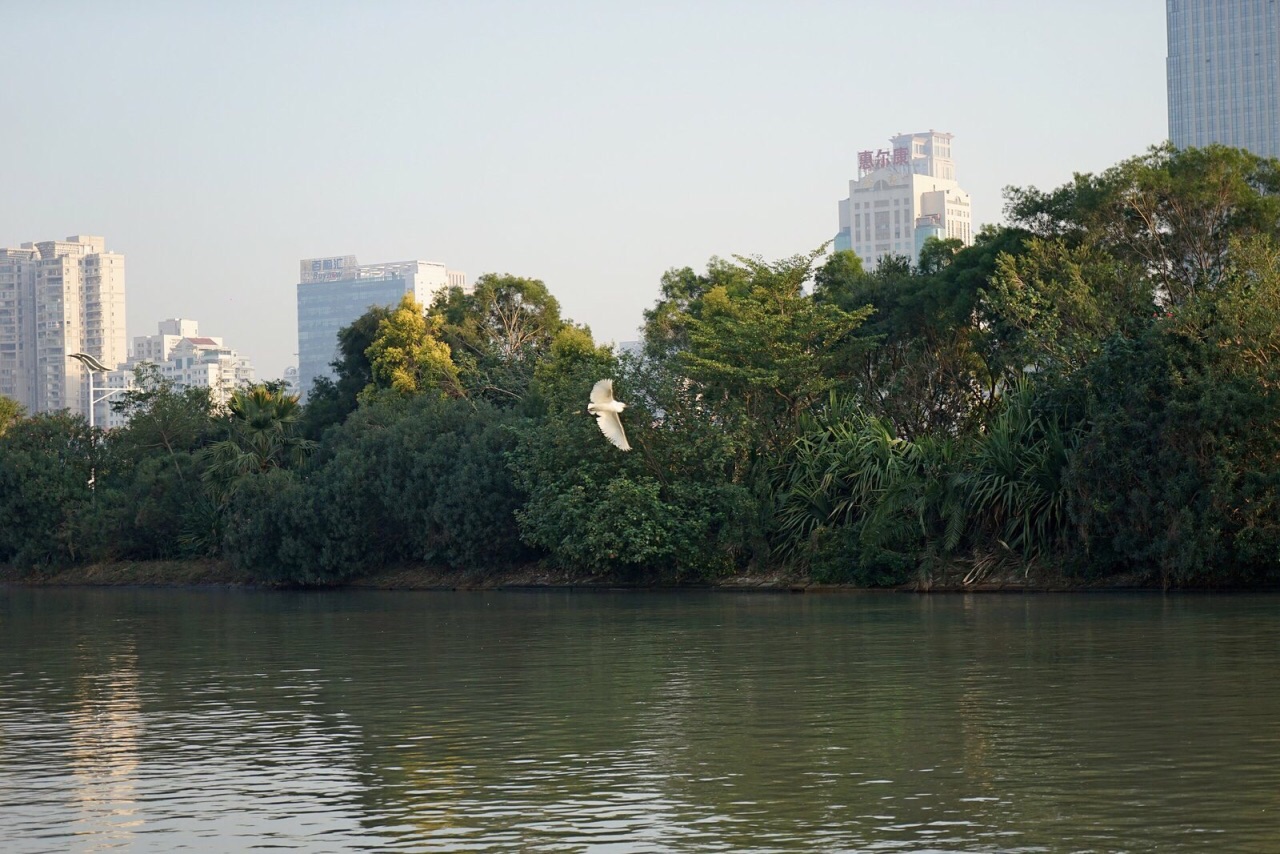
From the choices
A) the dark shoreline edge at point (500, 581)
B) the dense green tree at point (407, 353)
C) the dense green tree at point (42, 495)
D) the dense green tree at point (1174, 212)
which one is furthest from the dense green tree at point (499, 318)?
the dense green tree at point (1174, 212)

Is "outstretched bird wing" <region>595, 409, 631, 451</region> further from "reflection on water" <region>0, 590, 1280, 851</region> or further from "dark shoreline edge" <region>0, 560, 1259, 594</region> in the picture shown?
"dark shoreline edge" <region>0, 560, 1259, 594</region>

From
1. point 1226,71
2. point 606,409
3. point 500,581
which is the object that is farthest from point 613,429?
point 1226,71

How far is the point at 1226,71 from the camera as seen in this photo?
606 feet

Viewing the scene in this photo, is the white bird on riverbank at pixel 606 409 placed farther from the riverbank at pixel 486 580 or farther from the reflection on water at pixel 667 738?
the riverbank at pixel 486 580

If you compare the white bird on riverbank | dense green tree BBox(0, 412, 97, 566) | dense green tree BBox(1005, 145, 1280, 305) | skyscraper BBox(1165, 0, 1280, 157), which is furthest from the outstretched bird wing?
skyscraper BBox(1165, 0, 1280, 157)

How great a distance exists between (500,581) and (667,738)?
29.5 m

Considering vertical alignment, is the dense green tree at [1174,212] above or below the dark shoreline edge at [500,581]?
above

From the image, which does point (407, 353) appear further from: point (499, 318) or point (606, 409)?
point (606, 409)

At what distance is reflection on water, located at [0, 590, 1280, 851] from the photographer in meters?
10.6

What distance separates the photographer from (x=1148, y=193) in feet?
129

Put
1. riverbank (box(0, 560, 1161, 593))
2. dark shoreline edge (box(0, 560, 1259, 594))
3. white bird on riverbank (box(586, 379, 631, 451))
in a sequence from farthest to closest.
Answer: riverbank (box(0, 560, 1161, 593)) < dark shoreline edge (box(0, 560, 1259, 594)) < white bird on riverbank (box(586, 379, 631, 451))

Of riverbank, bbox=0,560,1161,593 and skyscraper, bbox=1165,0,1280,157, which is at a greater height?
skyscraper, bbox=1165,0,1280,157

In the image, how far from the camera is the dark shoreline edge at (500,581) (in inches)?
1341

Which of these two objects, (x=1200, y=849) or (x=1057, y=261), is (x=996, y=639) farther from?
(x=1057, y=261)
